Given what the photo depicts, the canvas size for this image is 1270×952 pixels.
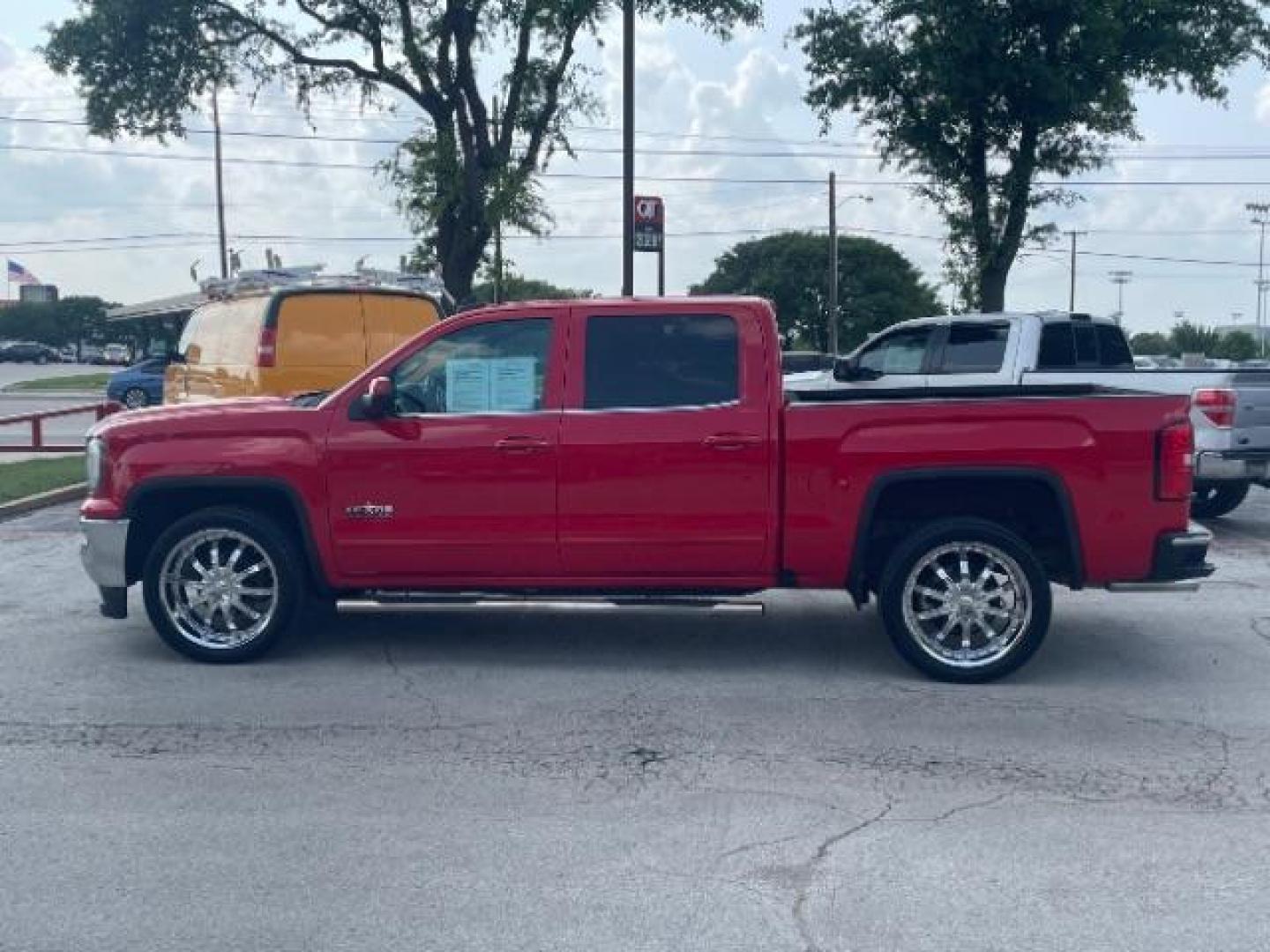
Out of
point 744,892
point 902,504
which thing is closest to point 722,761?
point 744,892

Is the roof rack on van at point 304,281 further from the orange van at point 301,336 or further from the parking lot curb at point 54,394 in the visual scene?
the parking lot curb at point 54,394

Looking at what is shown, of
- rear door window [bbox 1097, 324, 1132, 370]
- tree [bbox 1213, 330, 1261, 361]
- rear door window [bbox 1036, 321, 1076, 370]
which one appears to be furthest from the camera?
tree [bbox 1213, 330, 1261, 361]

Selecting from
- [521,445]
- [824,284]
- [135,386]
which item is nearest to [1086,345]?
[521,445]

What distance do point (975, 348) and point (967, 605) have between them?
20.7 ft

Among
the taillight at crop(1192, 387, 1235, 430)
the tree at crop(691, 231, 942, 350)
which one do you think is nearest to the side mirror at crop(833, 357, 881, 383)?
the taillight at crop(1192, 387, 1235, 430)

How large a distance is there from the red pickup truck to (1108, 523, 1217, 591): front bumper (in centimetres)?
1

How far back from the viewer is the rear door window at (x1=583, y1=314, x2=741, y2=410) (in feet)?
24.5

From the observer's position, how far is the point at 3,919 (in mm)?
4496

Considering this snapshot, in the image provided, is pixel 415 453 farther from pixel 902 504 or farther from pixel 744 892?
pixel 744 892

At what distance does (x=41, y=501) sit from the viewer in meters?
14.1

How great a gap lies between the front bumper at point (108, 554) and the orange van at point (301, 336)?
466 centimetres

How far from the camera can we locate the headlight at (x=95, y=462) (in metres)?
7.68

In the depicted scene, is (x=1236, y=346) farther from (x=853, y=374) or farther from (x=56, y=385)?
(x=853, y=374)

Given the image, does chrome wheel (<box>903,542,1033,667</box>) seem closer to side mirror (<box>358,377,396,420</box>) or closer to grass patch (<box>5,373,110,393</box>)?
side mirror (<box>358,377,396,420</box>)
